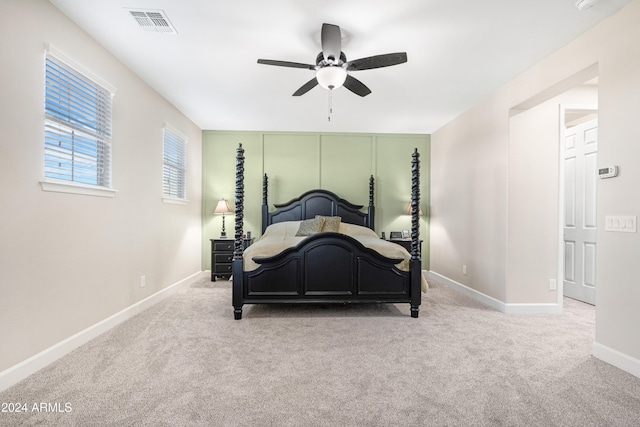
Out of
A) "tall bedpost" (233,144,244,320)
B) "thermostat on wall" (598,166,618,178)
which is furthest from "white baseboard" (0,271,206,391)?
"thermostat on wall" (598,166,618,178)

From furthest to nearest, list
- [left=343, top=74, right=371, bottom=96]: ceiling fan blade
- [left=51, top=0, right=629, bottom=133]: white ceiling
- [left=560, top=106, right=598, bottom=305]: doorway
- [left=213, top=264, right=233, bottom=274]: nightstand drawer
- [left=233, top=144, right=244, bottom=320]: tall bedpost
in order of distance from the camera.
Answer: [left=213, top=264, right=233, bottom=274]: nightstand drawer, [left=560, top=106, right=598, bottom=305]: doorway, [left=233, top=144, right=244, bottom=320]: tall bedpost, [left=343, top=74, right=371, bottom=96]: ceiling fan blade, [left=51, top=0, right=629, bottom=133]: white ceiling

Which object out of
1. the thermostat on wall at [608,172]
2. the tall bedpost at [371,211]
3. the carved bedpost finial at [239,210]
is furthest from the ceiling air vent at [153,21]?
the tall bedpost at [371,211]

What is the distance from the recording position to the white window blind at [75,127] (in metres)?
2.29

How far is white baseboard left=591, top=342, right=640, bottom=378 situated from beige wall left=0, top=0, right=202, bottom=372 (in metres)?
4.18

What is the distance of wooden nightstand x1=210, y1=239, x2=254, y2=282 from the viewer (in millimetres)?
5109

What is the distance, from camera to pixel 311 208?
540 cm

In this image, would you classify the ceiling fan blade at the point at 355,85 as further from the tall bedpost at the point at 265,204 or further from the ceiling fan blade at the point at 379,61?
the tall bedpost at the point at 265,204

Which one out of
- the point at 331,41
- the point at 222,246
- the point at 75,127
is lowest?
the point at 222,246

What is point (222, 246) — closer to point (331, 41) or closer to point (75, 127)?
point (75, 127)

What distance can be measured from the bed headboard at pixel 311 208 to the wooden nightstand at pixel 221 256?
687mm

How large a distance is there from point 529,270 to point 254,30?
385 cm

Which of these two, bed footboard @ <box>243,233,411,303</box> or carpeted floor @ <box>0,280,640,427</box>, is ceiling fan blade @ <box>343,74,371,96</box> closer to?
bed footboard @ <box>243,233,411,303</box>

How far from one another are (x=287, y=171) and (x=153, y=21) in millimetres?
3351

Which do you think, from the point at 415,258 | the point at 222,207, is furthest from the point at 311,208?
the point at 415,258
